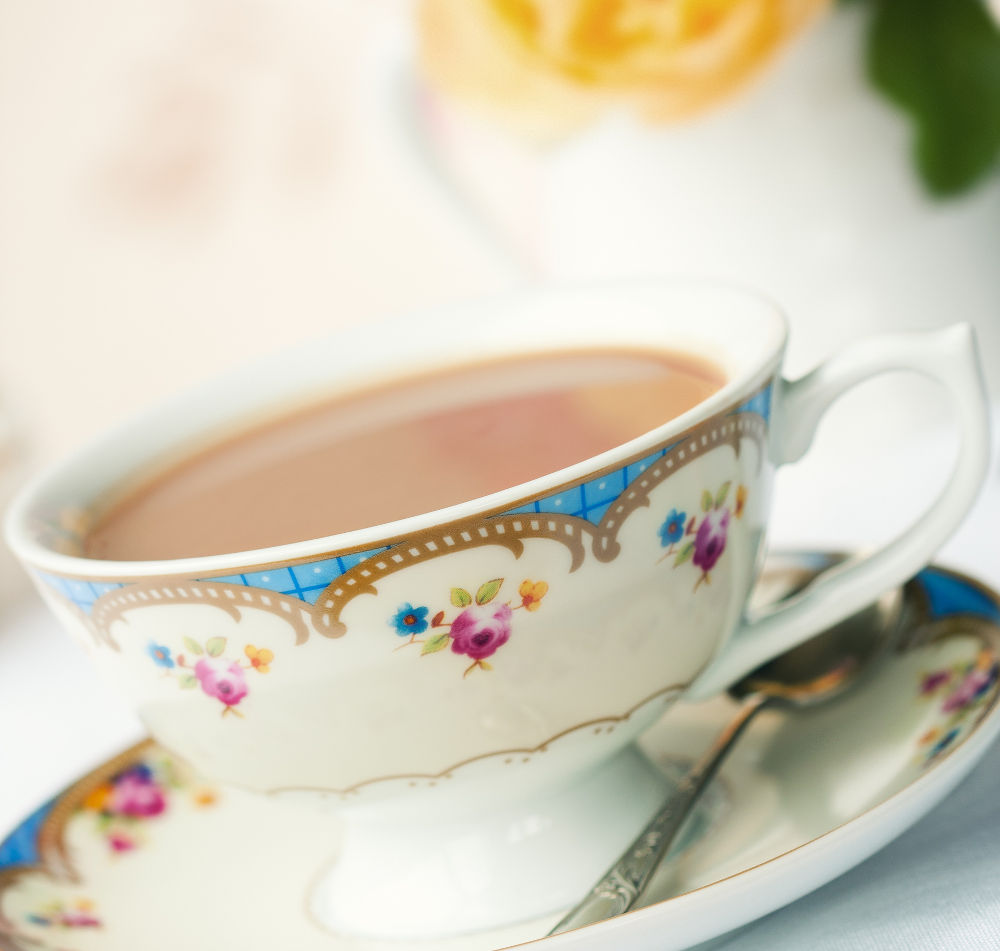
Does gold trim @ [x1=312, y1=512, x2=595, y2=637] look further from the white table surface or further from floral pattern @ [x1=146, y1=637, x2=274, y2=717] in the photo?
the white table surface

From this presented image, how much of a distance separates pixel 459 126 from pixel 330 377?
67 cm

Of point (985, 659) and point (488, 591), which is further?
point (985, 659)

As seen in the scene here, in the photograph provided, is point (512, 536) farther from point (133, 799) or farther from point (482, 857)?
point (133, 799)

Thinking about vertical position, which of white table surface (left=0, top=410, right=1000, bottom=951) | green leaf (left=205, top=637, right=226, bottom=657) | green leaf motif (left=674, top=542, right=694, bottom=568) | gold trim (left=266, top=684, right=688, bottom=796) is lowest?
→ white table surface (left=0, top=410, right=1000, bottom=951)

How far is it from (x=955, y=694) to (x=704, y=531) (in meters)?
0.14

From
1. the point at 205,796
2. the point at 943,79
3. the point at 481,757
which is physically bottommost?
the point at 205,796

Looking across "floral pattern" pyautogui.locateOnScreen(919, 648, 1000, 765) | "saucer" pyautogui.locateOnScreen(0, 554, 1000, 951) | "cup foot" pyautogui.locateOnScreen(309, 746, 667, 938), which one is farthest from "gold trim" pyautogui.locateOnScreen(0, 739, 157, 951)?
"floral pattern" pyautogui.locateOnScreen(919, 648, 1000, 765)

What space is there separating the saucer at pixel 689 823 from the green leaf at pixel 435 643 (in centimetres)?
11

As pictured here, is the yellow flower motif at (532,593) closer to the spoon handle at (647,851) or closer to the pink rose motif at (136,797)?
the spoon handle at (647,851)

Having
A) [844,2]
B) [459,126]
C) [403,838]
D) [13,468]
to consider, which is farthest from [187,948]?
[459,126]

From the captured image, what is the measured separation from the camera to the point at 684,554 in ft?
1.33

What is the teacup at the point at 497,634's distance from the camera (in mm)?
366

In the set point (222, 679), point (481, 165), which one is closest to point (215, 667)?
point (222, 679)

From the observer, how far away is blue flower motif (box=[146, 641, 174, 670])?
40 cm
